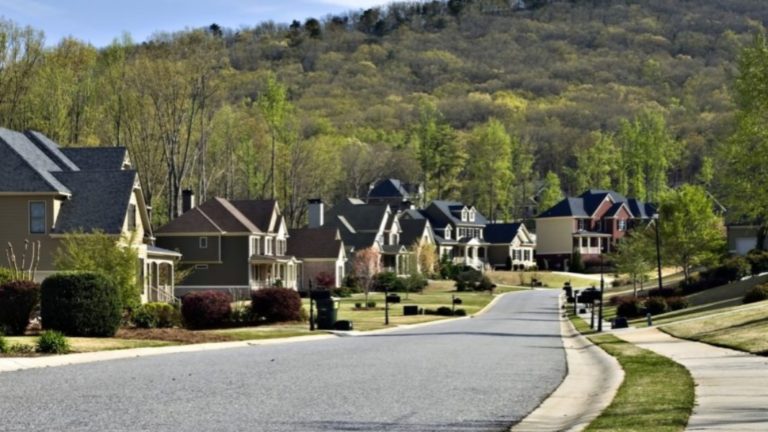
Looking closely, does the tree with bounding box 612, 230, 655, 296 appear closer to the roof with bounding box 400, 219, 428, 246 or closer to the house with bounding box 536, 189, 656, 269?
the roof with bounding box 400, 219, 428, 246

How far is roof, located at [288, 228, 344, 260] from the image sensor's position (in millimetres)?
81562

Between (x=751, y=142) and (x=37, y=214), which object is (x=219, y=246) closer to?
(x=37, y=214)

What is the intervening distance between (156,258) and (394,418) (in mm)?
43866

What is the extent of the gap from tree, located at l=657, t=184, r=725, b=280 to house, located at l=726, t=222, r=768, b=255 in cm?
1572

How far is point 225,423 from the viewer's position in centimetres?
1280

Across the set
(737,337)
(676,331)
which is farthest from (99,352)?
(676,331)

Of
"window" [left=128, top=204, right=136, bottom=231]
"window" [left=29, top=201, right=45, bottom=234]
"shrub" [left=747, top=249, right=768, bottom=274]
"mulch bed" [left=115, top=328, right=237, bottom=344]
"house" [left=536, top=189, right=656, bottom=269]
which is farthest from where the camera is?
"house" [left=536, top=189, right=656, bottom=269]

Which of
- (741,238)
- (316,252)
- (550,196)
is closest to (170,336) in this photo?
(316,252)

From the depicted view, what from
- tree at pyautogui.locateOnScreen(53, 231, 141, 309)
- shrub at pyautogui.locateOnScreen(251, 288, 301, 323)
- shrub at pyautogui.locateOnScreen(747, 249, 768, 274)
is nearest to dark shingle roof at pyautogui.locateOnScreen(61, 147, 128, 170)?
tree at pyautogui.locateOnScreen(53, 231, 141, 309)

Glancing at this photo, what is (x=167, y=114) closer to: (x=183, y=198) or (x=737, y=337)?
(x=183, y=198)

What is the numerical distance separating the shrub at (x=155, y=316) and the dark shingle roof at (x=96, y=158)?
50.3 ft

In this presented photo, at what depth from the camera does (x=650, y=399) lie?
1510cm

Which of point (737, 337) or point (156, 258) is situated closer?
point (737, 337)

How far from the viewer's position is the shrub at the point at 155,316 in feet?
125
